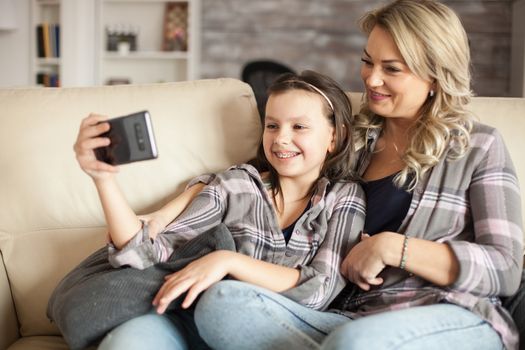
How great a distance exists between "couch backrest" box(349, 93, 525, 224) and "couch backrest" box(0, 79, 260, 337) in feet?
1.90

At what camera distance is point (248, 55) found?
432cm

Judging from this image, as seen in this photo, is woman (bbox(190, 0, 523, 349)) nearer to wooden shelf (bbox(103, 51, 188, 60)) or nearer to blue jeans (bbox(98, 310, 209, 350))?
blue jeans (bbox(98, 310, 209, 350))

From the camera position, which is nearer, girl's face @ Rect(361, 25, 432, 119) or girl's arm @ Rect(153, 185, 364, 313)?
girl's arm @ Rect(153, 185, 364, 313)

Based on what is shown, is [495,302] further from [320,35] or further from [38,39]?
[38,39]

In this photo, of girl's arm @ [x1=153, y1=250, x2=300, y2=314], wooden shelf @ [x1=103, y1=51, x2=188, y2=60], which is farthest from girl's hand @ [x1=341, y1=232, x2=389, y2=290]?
wooden shelf @ [x1=103, y1=51, x2=188, y2=60]

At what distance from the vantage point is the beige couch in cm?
150

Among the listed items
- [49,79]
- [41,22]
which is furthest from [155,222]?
[41,22]

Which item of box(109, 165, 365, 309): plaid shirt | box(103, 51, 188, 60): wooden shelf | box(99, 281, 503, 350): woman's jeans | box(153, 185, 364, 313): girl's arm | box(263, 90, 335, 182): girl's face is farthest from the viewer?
box(103, 51, 188, 60): wooden shelf

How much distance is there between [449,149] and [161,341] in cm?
71

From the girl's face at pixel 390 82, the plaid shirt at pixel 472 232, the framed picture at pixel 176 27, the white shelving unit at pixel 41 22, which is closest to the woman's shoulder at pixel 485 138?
the plaid shirt at pixel 472 232

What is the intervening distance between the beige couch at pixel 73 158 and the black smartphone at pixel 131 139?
47 centimetres

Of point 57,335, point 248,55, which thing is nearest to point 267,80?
point 248,55

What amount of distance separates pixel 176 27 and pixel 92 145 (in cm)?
354

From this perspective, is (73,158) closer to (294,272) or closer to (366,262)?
(294,272)
